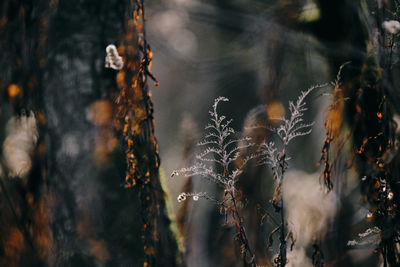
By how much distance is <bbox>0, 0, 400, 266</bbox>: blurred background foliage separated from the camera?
0.83 meters

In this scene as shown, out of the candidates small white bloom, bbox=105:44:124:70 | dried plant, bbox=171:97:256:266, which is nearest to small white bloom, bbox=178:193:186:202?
dried plant, bbox=171:97:256:266

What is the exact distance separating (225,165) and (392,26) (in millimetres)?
573

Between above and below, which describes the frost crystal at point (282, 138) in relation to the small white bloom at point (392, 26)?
below

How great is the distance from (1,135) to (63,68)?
0.97 ft

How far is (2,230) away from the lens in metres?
0.89

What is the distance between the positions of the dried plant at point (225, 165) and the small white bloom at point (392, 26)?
0.47 metres

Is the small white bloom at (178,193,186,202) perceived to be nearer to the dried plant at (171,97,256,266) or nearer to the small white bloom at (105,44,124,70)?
the dried plant at (171,97,256,266)

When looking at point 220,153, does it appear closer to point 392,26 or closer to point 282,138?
point 282,138

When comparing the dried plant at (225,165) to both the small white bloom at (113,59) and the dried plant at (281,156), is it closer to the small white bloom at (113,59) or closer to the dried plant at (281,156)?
the dried plant at (281,156)

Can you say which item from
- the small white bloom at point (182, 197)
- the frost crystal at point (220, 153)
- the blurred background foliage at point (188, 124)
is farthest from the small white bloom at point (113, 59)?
the small white bloom at point (182, 197)

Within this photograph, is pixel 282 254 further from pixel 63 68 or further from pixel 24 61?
pixel 24 61

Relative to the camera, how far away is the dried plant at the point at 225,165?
2.79 feet

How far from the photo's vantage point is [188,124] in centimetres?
Result: 92

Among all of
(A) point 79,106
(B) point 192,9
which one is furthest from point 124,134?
(B) point 192,9
